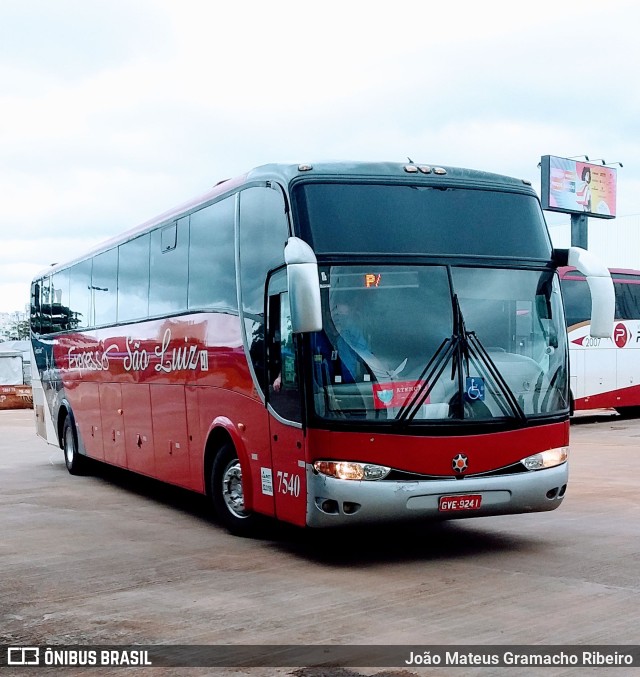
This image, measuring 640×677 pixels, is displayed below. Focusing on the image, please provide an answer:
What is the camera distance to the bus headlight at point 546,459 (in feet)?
28.8

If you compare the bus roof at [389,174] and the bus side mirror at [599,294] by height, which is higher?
the bus roof at [389,174]

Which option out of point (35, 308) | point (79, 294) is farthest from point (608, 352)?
point (79, 294)

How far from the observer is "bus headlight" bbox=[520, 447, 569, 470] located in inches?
346

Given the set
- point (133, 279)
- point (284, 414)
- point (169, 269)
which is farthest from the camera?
point (133, 279)

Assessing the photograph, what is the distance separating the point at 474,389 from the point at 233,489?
2.88 meters

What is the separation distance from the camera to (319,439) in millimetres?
8352

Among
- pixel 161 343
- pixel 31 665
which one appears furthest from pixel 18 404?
pixel 31 665

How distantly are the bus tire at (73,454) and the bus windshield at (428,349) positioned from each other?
9.29 metres

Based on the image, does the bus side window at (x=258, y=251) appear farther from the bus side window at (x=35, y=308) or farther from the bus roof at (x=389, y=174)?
the bus side window at (x=35, y=308)

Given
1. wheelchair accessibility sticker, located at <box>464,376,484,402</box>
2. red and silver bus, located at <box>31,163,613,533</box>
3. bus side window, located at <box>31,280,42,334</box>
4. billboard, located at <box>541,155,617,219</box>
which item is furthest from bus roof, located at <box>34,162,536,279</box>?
billboard, located at <box>541,155,617,219</box>

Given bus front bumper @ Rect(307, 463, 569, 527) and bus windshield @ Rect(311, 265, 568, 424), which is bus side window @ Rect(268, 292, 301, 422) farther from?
bus front bumper @ Rect(307, 463, 569, 527)

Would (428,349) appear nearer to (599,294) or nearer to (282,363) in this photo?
(282,363)

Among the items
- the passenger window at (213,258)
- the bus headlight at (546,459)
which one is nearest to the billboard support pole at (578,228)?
the passenger window at (213,258)

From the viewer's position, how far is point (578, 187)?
165 feet
